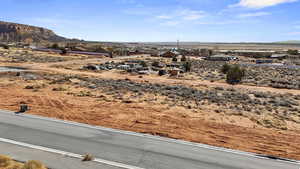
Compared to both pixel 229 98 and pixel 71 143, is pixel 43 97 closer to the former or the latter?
pixel 71 143

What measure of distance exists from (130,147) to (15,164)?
188 inches

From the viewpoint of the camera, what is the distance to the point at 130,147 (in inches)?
428

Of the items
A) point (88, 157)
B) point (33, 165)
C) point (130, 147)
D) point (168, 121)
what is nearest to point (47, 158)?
point (33, 165)

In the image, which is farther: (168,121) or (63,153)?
(168,121)

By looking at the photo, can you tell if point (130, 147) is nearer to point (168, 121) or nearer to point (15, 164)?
point (15, 164)

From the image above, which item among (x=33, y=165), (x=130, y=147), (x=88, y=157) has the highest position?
(x=33, y=165)

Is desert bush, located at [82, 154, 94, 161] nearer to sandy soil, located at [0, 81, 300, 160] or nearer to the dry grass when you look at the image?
the dry grass

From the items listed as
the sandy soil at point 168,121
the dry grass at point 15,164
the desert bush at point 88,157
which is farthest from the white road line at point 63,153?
the sandy soil at point 168,121

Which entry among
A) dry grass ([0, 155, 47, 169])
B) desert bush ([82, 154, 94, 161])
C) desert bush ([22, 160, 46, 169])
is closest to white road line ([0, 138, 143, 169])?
desert bush ([82, 154, 94, 161])

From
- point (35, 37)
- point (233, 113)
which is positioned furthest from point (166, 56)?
point (35, 37)

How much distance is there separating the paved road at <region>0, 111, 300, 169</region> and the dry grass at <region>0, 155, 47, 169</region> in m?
1.98

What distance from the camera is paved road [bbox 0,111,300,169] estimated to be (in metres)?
9.57

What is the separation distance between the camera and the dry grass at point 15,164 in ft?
26.2

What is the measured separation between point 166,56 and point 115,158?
7495cm
